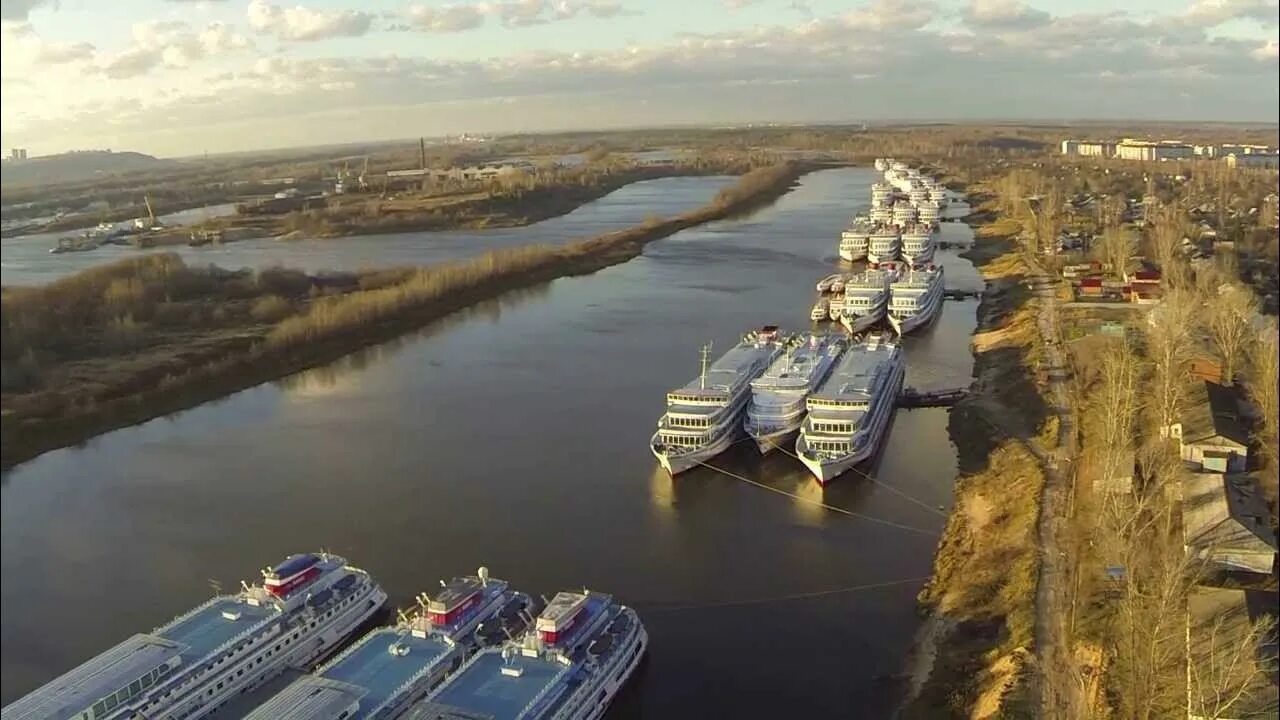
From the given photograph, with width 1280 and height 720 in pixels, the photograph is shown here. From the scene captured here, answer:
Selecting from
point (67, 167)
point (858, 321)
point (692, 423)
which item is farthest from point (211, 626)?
point (858, 321)

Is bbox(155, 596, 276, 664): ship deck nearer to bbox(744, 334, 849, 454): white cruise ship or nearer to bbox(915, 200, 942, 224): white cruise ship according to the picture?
bbox(744, 334, 849, 454): white cruise ship

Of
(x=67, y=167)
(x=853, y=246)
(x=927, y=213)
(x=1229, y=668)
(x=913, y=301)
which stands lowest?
(x=1229, y=668)

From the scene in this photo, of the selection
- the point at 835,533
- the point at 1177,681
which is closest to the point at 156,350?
the point at 835,533

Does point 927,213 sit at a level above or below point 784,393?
above

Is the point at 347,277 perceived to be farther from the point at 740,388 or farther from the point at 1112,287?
the point at 1112,287

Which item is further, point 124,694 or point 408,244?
point 408,244

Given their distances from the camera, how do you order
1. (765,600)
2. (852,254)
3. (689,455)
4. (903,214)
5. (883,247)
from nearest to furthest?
(765,600) → (689,455) → (883,247) → (852,254) → (903,214)

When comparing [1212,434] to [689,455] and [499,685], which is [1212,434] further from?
[499,685]

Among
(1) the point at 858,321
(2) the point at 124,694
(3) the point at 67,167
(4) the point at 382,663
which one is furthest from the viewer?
(1) the point at 858,321
